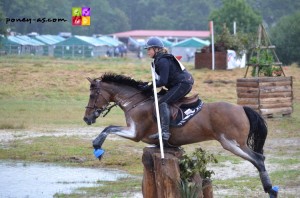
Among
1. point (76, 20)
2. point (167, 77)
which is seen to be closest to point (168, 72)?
point (167, 77)

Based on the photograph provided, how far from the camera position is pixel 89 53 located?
76375 millimetres

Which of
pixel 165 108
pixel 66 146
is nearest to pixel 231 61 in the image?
pixel 66 146

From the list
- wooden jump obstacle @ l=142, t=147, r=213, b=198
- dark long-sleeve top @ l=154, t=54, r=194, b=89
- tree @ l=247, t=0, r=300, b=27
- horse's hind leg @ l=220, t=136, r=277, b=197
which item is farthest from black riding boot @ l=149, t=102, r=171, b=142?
tree @ l=247, t=0, r=300, b=27

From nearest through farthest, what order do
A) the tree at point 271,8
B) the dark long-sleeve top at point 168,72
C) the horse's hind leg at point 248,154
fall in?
the dark long-sleeve top at point 168,72 → the horse's hind leg at point 248,154 → the tree at point 271,8

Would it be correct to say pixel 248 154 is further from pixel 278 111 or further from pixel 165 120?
pixel 278 111

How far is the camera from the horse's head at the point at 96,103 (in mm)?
12953

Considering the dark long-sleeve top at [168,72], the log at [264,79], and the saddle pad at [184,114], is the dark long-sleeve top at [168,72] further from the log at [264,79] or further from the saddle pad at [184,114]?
the log at [264,79]

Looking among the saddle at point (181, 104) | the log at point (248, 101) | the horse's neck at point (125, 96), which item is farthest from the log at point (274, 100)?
the saddle at point (181, 104)

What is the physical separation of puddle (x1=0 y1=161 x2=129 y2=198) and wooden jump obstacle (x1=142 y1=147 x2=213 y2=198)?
310 centimetres

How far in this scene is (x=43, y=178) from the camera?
15.5 meters

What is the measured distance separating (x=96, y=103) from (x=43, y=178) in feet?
10.1

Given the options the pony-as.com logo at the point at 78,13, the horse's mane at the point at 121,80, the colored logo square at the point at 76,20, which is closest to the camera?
the horse's mane at the point at 121,80

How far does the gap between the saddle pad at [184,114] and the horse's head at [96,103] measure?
1307 mm

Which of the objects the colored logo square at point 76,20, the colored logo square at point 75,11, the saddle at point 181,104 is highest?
the colored logo square at point 75,11
